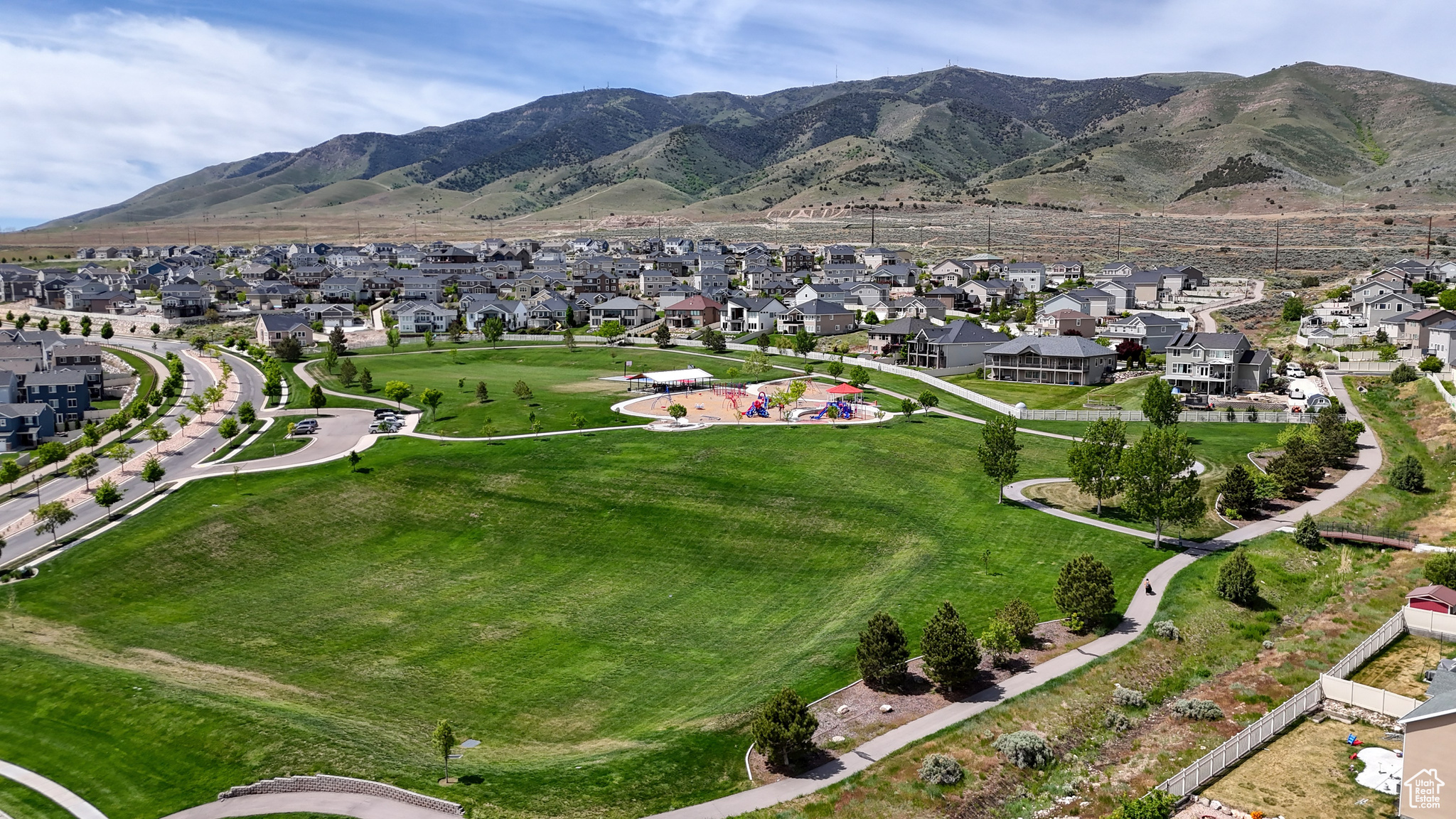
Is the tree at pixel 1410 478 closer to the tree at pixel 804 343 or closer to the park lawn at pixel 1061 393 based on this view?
the park lawn at pixel 1061 393

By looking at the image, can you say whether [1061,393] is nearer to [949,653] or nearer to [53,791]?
[949,653]

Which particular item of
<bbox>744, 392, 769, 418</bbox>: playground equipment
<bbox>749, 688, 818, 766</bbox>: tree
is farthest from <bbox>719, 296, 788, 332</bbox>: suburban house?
<bbox>749, 688, 818, 766</bbox>: tree

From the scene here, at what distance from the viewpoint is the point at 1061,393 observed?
90312 mm

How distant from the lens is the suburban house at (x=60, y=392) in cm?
9012

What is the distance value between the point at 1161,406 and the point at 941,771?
171 feet

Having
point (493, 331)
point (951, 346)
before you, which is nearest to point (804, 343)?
point (951, 346)

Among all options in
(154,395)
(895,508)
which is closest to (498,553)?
(895,508)

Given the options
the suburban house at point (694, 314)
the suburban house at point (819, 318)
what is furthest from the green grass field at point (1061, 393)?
the suburban house at point (694, 314)

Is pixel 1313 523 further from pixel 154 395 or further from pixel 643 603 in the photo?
pixel 154 395

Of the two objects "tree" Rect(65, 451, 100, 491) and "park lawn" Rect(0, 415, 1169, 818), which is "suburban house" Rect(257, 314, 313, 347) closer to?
"tree" Rect(65, 451, 100, 491)

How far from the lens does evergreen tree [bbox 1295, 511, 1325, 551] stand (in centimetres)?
5038

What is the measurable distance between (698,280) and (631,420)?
84747mm

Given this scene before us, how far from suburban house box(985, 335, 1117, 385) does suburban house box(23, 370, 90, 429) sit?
91910mm

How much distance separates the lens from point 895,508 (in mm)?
58656
